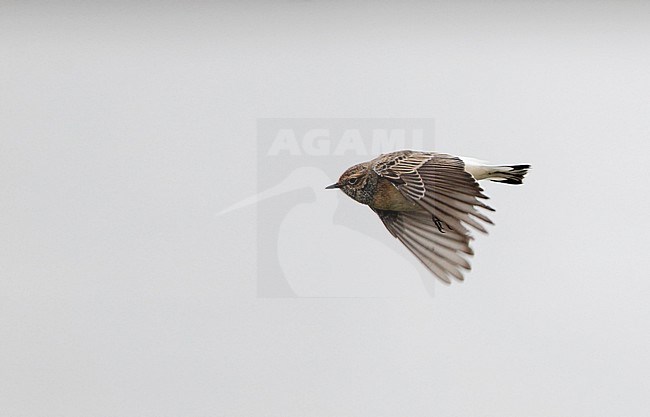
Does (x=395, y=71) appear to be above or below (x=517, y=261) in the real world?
above

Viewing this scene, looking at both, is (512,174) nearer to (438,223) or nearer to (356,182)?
(438,223)

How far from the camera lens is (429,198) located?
139cm

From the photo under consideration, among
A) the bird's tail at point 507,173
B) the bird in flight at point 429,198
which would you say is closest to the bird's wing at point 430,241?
the bird in flight at point 429,198

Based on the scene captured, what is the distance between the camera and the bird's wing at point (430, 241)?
142 cm

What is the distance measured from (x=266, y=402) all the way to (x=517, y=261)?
0.60 meters

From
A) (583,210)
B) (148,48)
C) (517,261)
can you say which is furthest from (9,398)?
(583,210)

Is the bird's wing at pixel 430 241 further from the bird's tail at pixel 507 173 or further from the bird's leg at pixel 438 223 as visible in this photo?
the bird's tail at pixel 507 173

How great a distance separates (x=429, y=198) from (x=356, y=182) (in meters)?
0.16

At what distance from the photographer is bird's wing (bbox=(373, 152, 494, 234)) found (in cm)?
140

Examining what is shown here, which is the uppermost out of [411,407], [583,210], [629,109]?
[629,109]

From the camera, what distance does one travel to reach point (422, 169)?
144 cm

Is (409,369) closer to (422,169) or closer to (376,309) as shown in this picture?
(376,309)

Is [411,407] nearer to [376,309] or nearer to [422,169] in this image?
[376,309]

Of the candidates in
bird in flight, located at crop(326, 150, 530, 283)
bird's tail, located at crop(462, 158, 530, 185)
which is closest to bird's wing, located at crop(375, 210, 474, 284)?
bird in flight, located at crop(326, 150, 530, 283)
